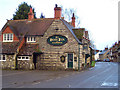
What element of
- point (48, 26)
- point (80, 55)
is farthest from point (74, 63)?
point (48, 26)

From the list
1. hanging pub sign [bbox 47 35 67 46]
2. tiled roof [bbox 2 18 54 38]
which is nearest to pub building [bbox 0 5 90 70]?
hanging pub sign [bbox 47 35 67 46]

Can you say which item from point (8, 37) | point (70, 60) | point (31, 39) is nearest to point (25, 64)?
point (31, 39)

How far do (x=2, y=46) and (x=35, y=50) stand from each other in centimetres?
551

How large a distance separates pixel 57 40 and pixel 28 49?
463cm

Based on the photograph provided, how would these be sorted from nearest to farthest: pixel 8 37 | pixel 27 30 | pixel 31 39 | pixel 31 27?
pixel 31 39 → pixel 8 37 → pixel 27 30 → pixel 31 27

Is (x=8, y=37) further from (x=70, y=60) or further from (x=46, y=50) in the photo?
(x=70, y=60)

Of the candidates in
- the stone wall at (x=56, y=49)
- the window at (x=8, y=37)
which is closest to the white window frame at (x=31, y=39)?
the stone wall at (x=56, y=49)

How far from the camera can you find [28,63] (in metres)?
30.0

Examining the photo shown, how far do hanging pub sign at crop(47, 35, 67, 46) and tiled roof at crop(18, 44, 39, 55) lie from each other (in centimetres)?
231

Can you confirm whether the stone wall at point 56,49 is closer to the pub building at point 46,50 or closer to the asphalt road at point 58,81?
the pub building at point 46,50

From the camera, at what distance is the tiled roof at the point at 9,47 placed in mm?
30142

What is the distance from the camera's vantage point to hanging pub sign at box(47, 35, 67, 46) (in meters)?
30.3

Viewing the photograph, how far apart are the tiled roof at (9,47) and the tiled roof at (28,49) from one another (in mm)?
1083

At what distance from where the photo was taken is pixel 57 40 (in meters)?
30.5
